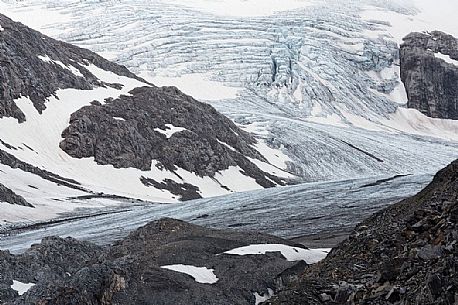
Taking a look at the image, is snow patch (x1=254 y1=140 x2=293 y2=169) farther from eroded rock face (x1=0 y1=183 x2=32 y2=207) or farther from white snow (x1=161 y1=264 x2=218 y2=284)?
white snow (x1=161 y1=264 x2=218 y2=284)

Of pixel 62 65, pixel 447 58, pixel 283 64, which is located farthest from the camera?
pixel 447 58

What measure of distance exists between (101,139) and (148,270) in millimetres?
65335

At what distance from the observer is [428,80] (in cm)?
16125

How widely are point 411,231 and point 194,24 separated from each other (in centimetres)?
14566

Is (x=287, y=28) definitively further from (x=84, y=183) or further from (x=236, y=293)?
(x=236, y=293)

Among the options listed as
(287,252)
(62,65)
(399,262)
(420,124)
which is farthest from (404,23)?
(399,262)

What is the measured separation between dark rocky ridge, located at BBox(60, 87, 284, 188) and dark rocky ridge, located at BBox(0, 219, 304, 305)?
5360cm

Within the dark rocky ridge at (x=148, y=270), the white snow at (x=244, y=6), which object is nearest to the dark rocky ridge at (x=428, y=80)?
the white snow at (x=244, y=6)

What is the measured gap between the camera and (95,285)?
45.4 feet

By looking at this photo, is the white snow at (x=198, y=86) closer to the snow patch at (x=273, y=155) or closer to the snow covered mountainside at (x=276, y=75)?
the snow covered mountainside at (x=276, y=75)

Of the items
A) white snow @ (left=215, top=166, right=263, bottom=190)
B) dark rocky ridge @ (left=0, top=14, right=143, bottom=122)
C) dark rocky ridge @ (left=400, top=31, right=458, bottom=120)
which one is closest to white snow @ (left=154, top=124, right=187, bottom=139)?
white snow @ (left=215, top=166, right=263, bottom=190)

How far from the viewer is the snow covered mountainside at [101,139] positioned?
2613 inches

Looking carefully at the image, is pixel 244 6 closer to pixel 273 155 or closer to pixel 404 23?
pixel 404 23

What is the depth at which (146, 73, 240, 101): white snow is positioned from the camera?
13462 cm
